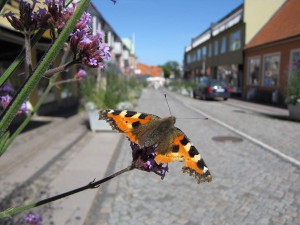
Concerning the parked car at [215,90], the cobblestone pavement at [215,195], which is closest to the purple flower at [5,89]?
the cobblestone pavement at [215,195]

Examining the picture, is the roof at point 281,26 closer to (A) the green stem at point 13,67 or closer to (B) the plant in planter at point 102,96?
(B) the plant in planter at point 102,96

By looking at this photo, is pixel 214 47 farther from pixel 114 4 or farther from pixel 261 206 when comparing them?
pixel 114 4

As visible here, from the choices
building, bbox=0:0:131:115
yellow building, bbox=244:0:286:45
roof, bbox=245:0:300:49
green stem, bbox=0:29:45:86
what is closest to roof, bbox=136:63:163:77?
yellow building, bbox=244:0:286:45

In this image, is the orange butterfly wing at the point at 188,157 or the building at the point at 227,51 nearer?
the orange butterfly wing at the point at 188,157

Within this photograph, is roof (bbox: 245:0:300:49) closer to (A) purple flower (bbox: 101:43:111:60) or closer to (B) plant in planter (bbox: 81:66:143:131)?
(B) plant in planter (bbox: 81:66:143:131)

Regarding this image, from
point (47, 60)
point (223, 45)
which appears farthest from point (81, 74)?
point (223, 45)

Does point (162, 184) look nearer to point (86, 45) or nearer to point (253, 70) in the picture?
point (86, 45)
